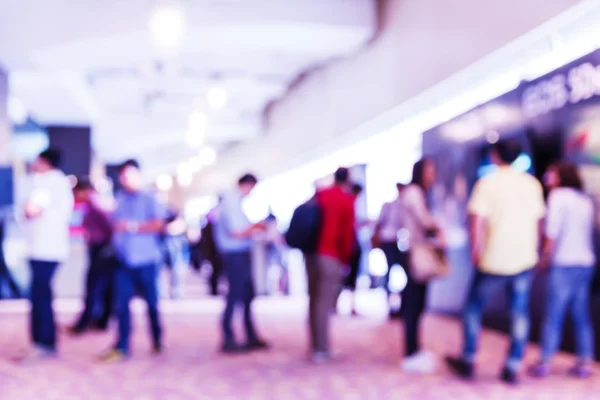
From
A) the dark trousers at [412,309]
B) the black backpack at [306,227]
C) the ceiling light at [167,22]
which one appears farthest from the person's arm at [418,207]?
the ceiling light at [167,22]

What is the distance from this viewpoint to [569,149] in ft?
19.8

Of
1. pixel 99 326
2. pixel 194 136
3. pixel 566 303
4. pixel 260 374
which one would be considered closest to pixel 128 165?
pixel 260 374

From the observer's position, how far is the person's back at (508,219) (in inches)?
180

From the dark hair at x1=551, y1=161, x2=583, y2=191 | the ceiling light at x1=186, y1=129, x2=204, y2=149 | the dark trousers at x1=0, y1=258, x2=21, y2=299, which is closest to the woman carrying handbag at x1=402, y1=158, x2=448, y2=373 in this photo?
the dark hair at x1=551, y1=161, x2=583, y2=191

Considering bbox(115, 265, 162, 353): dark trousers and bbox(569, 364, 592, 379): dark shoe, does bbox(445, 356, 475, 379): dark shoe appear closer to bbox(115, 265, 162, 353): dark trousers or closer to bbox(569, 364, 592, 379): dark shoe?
bbox(569, 364, 592, 379): dark shoe

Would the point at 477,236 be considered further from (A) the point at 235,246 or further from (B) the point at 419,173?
(A) the point at 235,246

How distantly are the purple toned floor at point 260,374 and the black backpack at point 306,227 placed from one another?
37.0 inches

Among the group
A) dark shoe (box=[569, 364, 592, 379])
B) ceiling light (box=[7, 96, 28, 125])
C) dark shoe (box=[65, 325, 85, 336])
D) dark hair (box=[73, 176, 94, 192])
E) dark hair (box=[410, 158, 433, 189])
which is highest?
ceiling light (box=[7, 96, 28, 125])

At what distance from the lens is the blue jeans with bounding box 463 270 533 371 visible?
15.2ft

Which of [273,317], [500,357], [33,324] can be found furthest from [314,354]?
[273,317]

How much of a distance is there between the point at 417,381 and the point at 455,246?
3.76 metres

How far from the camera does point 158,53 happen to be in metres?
9.73

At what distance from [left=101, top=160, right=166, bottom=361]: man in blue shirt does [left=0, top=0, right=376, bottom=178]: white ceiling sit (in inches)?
116

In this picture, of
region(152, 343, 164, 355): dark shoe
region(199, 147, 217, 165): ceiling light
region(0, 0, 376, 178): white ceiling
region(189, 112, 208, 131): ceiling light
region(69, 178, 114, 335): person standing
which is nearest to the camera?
region(152, 343, 164, 355): dark shoe
